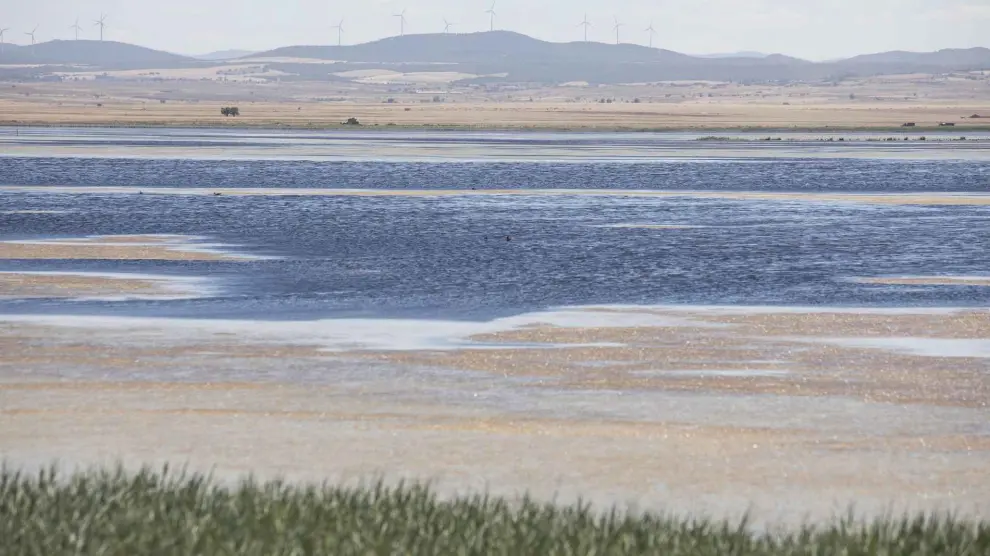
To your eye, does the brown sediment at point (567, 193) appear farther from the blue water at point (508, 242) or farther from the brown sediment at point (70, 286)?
the brown sediment at point (70, 286)

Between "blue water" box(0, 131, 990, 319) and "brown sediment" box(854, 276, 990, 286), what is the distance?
2.11 ft

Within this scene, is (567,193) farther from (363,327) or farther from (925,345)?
(925,345)

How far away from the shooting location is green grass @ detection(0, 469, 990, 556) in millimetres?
9781

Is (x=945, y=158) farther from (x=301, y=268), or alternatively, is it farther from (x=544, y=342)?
(x=544, y=342)

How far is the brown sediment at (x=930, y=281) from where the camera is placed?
27.2m

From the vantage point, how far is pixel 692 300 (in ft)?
81.1

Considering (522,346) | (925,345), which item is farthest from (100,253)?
(925,345)

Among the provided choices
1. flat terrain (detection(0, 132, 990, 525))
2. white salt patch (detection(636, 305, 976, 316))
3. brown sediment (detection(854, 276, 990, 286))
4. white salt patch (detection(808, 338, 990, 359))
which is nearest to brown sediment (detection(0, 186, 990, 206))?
flat terrain (detection(0, 132, 990, 525))

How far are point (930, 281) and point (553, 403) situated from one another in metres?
13.5

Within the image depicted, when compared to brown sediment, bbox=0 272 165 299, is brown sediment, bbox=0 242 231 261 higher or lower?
lower

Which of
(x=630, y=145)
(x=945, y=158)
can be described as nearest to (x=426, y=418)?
(x=945, y=158)

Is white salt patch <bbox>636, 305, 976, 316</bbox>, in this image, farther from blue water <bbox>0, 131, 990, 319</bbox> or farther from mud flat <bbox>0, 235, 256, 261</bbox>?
mud flat <bbox>0, 235, 256, 261</bbox>

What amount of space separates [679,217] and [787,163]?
3455 centimetres

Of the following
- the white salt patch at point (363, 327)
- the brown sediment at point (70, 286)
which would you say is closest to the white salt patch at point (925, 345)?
the white salt patch at point (363, 327)
